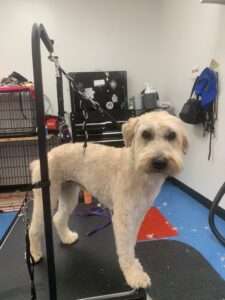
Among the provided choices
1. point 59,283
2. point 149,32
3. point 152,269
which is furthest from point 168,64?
point 59,283

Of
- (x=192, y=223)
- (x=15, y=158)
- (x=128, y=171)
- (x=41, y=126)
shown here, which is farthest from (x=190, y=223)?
(x=15, y=158)

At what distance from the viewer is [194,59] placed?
343 cm

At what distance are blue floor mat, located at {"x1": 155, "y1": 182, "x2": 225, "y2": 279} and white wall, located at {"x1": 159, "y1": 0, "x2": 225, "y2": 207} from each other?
0.19 meters

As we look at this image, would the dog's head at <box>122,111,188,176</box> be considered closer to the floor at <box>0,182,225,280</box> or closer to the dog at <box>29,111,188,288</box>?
the dog at <box>29,111,188,288</box>

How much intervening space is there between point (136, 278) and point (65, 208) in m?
0.70

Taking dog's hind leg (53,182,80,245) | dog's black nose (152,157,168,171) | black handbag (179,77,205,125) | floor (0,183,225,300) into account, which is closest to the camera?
dog's black nose (152,157,168,171)

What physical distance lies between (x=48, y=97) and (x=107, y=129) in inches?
41.5

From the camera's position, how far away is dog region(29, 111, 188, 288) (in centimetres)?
142

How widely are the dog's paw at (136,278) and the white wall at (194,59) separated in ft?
5.66

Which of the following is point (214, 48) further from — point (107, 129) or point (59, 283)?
point (59, 283)

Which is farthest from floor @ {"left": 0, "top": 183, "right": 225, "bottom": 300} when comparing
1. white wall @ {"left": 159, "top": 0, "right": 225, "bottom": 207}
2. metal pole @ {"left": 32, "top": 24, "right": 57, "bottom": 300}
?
white wall @ {"left": 159, "top": 0, "right": 225, "bottom": 207}

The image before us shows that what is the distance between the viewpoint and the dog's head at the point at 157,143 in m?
1.36

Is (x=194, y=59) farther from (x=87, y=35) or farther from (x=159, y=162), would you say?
(x=159, y=162)

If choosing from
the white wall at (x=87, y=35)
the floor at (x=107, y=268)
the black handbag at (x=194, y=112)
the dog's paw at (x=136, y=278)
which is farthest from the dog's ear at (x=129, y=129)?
the white wall at (x=87, y=35)
